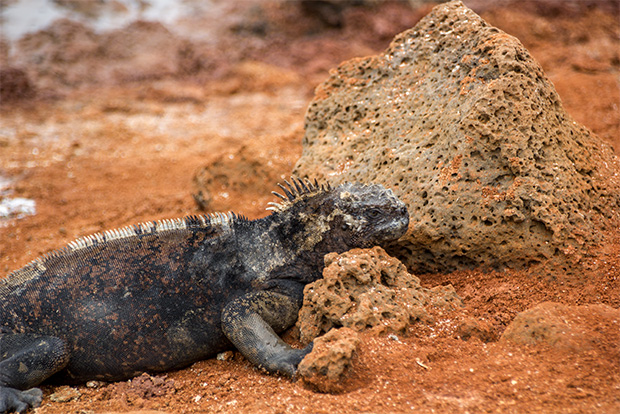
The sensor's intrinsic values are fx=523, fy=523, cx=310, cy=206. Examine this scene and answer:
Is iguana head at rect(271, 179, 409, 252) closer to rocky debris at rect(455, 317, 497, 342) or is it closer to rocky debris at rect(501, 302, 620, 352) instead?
rocky debris at rect(455, 317, 497, 342)

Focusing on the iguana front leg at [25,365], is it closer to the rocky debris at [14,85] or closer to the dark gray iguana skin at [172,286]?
the dark gray iguana skin at [172,286]

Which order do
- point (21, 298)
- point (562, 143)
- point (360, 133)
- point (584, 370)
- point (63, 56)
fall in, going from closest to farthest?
point (584, 370) → point (21, 298) → point (562, 143) → point (360, 133) → point (63, 56)

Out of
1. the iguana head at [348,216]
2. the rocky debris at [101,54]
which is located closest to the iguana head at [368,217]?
the iguana head at [348,216]

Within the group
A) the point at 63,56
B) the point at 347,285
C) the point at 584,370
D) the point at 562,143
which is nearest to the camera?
the point at 584,370

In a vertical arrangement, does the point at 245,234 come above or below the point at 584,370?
above

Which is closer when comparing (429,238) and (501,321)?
(501,321)

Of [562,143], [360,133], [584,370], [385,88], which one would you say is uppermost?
[385,88]

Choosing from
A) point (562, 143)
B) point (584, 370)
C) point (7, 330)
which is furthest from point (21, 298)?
point (562, 143)

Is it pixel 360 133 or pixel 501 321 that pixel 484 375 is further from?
pixel 360 133
